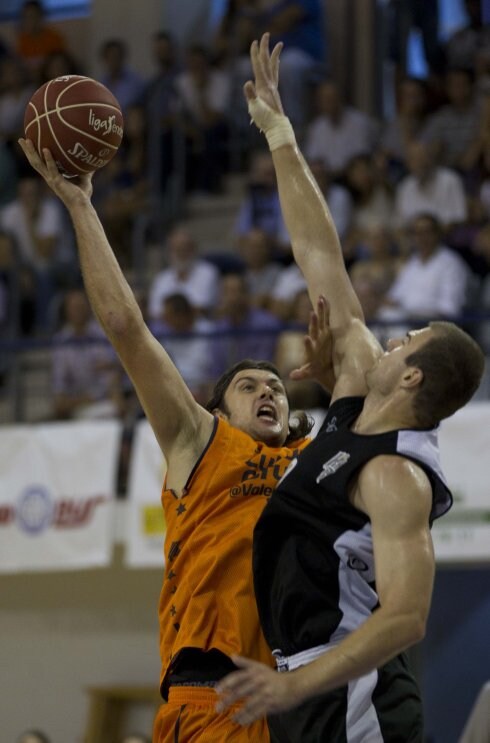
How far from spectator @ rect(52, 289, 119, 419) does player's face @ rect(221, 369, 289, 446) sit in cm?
540

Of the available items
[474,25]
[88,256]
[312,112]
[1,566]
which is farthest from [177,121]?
[88,256]

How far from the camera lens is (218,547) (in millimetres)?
4301

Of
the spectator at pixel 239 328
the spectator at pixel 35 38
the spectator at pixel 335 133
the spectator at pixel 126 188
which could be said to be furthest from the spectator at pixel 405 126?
the spectator at pixel 35 38

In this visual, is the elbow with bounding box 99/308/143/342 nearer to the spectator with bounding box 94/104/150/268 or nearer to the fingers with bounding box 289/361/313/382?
the fingers with bounding box 289/361/313/382

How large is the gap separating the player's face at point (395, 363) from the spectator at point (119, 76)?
9.74m

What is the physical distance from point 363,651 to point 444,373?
0.80m

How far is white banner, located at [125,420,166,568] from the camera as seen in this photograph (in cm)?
916

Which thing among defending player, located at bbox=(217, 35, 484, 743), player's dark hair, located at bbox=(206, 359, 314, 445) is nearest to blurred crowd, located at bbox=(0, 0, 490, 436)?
player's dark hair, located at bbox=(206, 359, 314, 445)

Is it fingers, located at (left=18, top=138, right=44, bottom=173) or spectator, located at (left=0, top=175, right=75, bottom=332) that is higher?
fingers, located at (left=18, top=138, right=44, bottom=173)

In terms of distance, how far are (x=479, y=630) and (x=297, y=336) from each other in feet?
8.15

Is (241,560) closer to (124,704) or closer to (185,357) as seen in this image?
(185,357)

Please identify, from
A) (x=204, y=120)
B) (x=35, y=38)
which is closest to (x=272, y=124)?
(x=204, y=120)

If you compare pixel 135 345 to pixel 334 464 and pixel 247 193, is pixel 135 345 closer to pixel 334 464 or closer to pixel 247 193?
pixel 334 464

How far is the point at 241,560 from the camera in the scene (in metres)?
4.31
